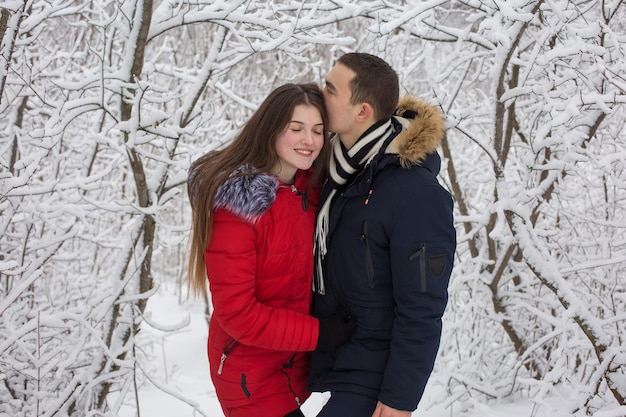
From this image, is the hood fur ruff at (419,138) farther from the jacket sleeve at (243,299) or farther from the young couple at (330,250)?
the jacket sleeve at (243,299)

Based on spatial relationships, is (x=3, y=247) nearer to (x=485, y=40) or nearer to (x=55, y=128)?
(x=55, y=128)

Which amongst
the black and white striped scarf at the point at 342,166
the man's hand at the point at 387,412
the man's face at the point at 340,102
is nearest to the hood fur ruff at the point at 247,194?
the black and white striped scarf at the point at 342,166

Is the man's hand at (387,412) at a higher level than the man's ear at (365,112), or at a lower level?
lower

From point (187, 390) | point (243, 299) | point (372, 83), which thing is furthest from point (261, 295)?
point (187, 390)

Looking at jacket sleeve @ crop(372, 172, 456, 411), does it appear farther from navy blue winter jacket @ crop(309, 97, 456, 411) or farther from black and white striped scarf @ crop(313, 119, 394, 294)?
black and white striped scarf @ crop(313, 119, 394, 294)

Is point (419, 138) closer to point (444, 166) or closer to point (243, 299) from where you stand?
point (243, 299)

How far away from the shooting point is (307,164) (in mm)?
2078

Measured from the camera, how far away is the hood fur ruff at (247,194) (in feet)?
6.31

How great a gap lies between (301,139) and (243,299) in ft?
2.10

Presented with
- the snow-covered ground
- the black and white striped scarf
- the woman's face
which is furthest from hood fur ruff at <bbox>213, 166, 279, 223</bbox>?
the snow-covered ground

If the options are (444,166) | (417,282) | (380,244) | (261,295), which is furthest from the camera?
(444,166)

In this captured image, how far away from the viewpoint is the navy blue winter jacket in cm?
183

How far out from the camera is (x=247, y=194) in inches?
76.1

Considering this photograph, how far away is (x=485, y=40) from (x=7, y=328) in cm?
319
